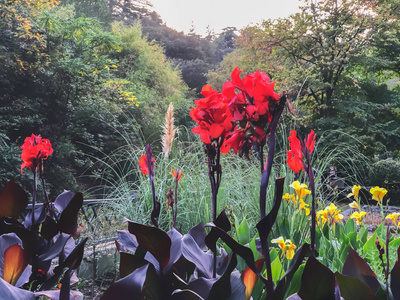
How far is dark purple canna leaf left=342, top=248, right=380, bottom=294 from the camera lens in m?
0.65

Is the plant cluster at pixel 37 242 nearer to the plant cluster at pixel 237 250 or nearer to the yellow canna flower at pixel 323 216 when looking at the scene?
the plant cluster at pixel 237 250

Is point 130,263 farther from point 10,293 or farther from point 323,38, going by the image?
point 323,38

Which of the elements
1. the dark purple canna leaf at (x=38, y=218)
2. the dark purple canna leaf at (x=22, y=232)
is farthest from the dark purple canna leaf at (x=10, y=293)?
the dark purple canna leaf at (x=38, y=218)

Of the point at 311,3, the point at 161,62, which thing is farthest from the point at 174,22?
the point at 311,3

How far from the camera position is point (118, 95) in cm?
830

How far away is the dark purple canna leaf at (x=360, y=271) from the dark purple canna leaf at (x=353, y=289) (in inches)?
2.4

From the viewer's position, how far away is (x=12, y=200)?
953mm

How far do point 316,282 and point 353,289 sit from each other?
0.40 feet

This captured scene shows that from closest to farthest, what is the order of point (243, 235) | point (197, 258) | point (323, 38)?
point (197, 258)
point (243, 235)
point (323, 38)

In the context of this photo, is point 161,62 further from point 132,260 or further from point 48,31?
point 132,260

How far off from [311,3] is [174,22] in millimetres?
12289

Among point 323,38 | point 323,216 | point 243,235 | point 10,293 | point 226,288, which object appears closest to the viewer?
point 10,293

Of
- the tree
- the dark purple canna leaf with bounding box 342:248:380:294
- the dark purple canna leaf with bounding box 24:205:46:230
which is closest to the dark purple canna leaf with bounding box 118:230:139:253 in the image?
the dark purple canna leaf with bounding box 24:205:46:230

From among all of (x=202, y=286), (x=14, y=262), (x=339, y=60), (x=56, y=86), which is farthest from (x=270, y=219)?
(x=339, y=60)
